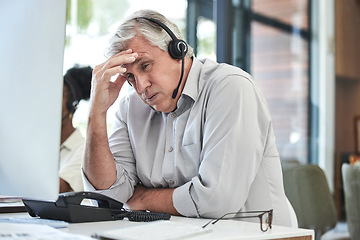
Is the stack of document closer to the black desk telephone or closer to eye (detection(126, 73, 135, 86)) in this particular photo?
the black desk telephone

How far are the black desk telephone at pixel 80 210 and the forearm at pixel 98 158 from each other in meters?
0.33

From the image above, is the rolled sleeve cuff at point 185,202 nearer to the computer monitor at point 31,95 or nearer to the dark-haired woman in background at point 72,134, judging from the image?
the computer monitor at point 31,95

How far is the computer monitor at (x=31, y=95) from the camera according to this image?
963 millimetres

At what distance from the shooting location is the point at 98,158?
1.61 meters

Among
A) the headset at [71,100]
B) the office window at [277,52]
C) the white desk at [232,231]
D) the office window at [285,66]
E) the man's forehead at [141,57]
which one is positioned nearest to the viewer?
the white desk at [232,231]

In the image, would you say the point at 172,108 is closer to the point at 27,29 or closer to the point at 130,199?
the point at 130,199

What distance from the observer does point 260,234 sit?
39.3 inches

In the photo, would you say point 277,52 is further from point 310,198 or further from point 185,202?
point 185,202

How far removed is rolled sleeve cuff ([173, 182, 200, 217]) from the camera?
1382 millimetres

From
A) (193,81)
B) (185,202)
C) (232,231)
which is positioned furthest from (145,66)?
(232,231)

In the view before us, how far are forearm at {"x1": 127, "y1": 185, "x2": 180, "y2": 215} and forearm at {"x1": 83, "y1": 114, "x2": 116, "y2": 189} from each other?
90mm

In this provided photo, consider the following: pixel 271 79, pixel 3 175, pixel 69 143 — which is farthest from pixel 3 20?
pixel 271 79

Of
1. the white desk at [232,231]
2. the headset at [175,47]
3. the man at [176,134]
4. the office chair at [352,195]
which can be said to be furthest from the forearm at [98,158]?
the office chair at [352,195]

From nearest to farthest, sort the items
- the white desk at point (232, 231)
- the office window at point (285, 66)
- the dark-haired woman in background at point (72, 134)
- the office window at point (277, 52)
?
the white desk at point (232, 231), the dark-haired woman in background at point (72, 134), the office window at point (277, 52), the office window at point (285, 66)
